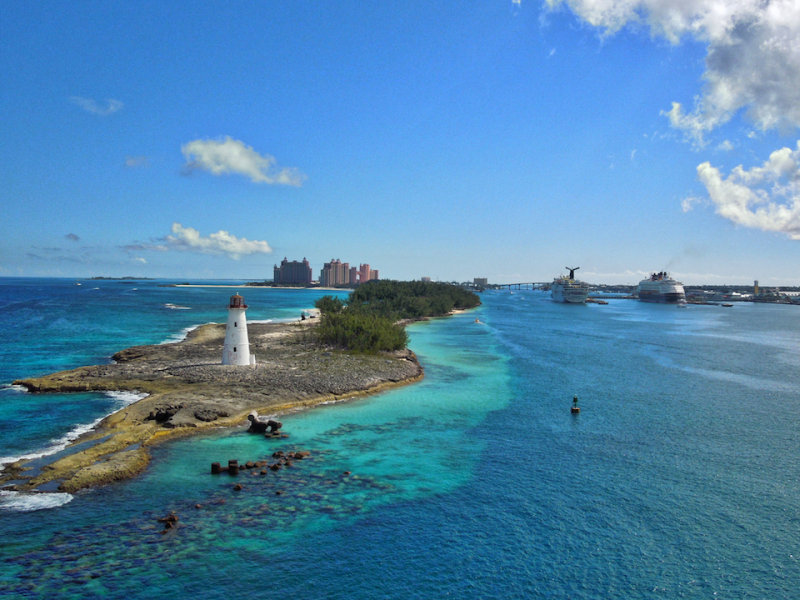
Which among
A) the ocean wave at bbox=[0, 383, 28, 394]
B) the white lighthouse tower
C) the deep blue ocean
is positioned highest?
the white lighthouse tower

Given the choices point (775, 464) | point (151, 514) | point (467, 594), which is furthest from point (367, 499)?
point (775, 464)

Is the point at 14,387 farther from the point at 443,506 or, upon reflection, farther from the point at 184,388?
the point at 443,506

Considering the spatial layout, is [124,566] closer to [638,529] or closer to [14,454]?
[14,454]

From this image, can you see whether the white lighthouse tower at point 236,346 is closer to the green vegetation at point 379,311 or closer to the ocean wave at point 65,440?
the ocean wave at point 65,440

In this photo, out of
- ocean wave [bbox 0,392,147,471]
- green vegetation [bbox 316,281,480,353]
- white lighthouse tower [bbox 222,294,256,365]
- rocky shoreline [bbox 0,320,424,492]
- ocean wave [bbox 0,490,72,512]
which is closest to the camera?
ocean wave [bbox 0,490,72,512]

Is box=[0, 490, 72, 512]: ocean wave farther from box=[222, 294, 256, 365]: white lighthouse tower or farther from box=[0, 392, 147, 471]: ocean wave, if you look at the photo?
box=[222, 294, 256, 365]: white lighthouse tower

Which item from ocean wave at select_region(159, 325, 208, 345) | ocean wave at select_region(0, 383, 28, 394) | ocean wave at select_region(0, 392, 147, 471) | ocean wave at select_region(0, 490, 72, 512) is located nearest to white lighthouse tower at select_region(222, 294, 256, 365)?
ocean wave at select_region(0, 392, 147, 471)
